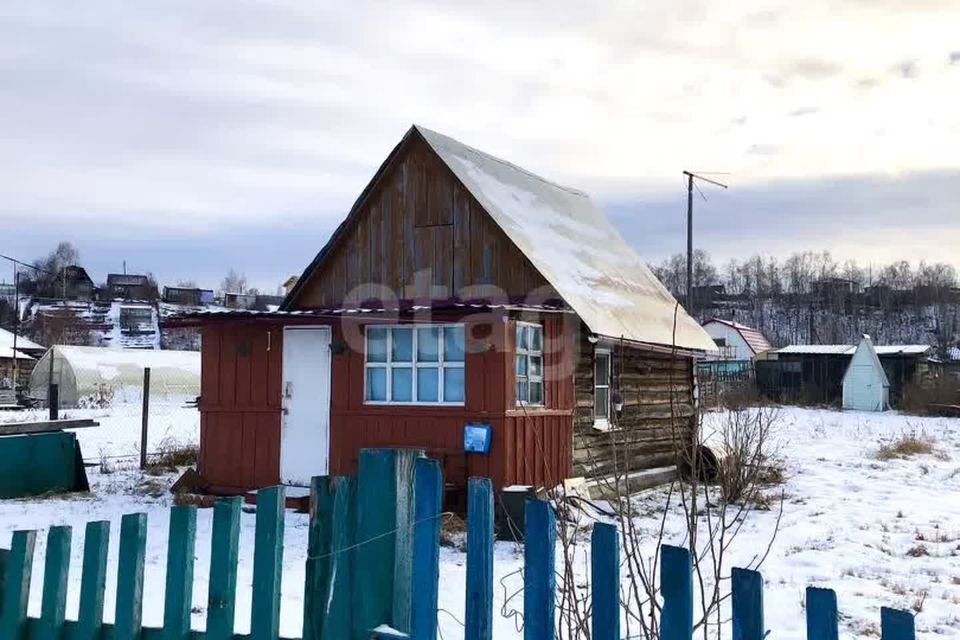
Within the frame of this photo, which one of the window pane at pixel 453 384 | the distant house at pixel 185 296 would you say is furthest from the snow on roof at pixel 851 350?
the distant house at pixel 185 296

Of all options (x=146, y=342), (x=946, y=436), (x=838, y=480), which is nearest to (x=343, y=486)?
(x=838, y=480)

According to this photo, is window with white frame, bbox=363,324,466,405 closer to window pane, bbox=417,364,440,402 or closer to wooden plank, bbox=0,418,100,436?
window pane, bbox=417,364,440,402

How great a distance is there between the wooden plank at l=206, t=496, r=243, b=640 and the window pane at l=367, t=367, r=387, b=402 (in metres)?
8.50

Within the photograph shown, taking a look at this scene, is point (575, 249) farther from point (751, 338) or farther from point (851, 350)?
point (751, 338)

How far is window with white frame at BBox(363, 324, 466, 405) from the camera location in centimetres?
1116

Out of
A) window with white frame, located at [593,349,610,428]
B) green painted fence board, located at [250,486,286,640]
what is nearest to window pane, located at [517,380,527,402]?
window with white frame, located at [593,349,610,428]

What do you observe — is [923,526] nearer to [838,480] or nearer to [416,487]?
[838,480]

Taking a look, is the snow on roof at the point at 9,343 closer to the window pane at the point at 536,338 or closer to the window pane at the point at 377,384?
the window pane at the point at 377,384

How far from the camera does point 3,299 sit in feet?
270

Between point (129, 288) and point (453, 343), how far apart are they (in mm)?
85977

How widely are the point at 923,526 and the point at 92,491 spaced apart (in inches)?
443

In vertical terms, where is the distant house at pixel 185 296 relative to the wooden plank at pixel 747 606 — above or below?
above

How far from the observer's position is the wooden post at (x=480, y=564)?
102 inches

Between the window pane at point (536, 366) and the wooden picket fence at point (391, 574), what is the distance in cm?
845
